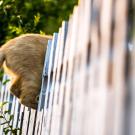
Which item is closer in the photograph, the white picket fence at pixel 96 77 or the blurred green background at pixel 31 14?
the white picket fence at pixel 96 77

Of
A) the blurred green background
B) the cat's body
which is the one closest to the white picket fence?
the cat's body

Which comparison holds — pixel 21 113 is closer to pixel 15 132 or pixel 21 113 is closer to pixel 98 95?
pixel 15 132

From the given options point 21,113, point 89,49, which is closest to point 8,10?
point 21,113

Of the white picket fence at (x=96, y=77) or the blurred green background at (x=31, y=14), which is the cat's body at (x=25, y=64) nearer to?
the white picket fence at (x=96, y=77)

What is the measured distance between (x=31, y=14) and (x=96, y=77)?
20.0 feet

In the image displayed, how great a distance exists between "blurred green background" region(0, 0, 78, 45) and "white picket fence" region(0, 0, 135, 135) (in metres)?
4.53

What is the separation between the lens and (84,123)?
86.7 inches

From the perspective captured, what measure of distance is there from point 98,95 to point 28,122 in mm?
2732

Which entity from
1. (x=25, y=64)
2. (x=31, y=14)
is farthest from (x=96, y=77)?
(x=31, y=14)

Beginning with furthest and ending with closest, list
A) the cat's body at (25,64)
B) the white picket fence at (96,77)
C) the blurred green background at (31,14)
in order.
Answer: the blurred green background at (31,14) < the cat's body at (25,64) < the white picket fence at (96,77)

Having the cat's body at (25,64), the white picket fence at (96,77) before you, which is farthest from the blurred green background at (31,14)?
the white picket fence at (96,77)

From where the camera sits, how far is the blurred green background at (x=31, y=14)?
305 inches

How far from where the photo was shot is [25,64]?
485cm

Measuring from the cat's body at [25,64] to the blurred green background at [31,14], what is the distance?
2379mm
